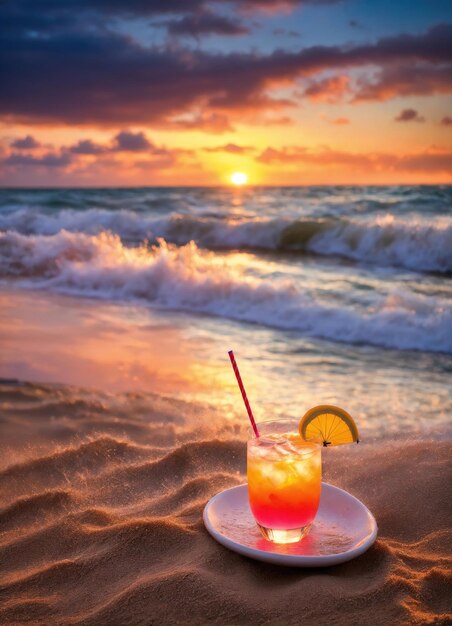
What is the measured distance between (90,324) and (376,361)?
10.3 feet

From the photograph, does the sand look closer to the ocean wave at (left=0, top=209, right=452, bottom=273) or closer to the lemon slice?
the lemon slice

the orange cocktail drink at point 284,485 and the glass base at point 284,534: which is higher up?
the orange cocktail drink at point 284,485

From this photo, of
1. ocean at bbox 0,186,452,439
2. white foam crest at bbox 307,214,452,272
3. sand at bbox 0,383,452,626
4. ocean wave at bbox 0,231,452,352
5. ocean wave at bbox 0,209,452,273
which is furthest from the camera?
ocean wave at bbox 0,209,452,273

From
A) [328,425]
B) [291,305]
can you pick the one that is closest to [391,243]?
[291,305]

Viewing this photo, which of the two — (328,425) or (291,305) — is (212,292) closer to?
(291,305)

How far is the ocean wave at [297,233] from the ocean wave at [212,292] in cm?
577

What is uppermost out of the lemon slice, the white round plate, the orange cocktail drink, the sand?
the lemon slice

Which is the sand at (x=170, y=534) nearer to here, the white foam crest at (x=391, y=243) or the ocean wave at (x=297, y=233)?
the ocean wave at (x=297, y=233)

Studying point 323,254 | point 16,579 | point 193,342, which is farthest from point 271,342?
point 323,254

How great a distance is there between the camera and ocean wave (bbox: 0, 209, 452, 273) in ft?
47.5

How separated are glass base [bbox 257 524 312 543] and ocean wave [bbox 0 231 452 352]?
463 cm

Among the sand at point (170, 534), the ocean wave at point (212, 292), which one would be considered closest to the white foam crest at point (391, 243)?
the ocean wave at point (212, 292)

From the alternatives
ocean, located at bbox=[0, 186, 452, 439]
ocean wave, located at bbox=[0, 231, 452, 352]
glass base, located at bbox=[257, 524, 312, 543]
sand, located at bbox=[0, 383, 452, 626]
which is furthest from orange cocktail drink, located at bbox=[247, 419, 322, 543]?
ocean wave, located at bbox=[0, 231, 452, 352]

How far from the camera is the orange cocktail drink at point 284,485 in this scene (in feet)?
6.95
